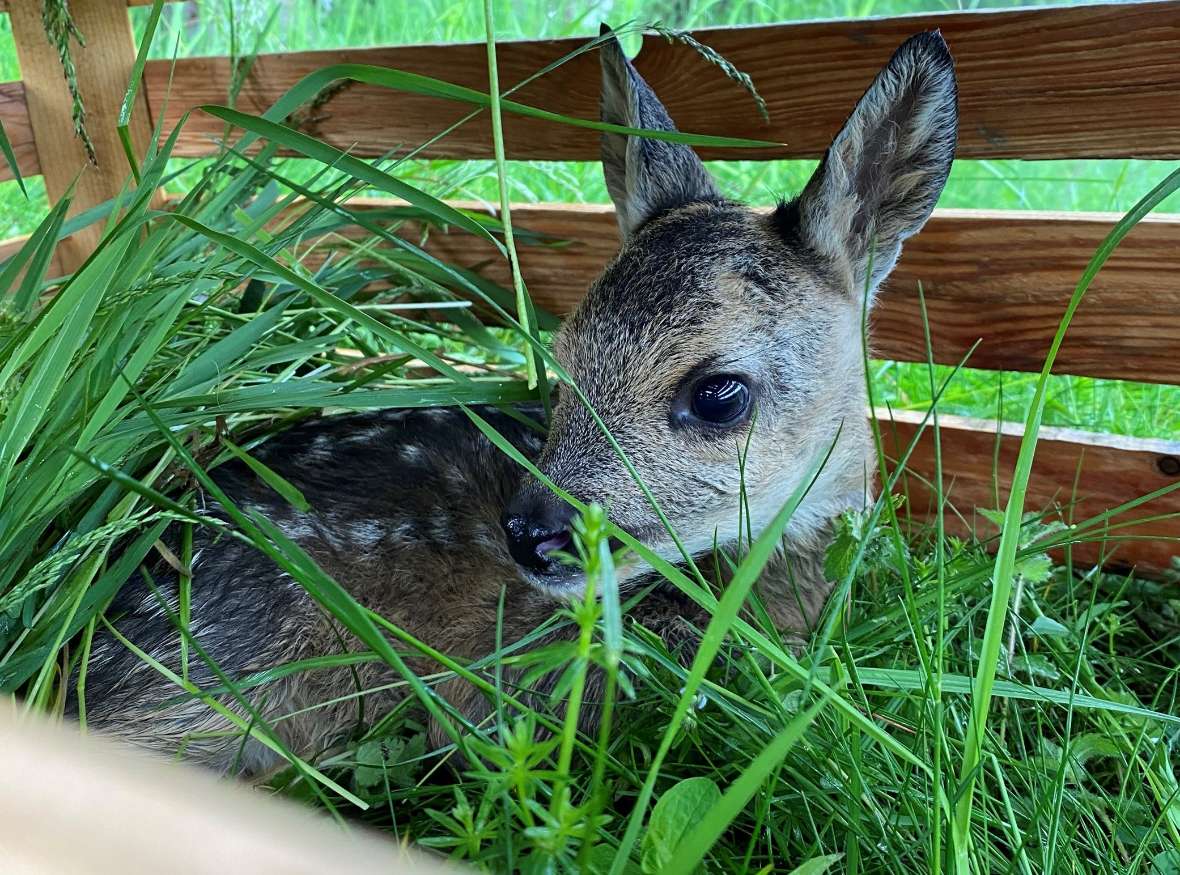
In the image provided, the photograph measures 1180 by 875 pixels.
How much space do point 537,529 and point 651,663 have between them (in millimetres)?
324

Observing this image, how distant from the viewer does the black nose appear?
1.75 meters

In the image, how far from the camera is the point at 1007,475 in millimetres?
2682

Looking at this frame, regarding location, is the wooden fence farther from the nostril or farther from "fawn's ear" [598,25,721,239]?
the nostril

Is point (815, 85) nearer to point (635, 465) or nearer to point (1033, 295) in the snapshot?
point (1033, 295)

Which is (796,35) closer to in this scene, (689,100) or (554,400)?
(689,100)

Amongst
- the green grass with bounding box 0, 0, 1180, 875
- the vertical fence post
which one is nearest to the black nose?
the green grass with bounding box 0, 0, 1180, 875

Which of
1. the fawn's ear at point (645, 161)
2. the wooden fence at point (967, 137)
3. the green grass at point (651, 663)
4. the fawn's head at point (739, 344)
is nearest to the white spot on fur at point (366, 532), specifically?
the green grass at point (651, 663)

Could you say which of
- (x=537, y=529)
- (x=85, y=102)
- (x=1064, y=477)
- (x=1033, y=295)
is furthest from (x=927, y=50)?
(x=85, y=102)

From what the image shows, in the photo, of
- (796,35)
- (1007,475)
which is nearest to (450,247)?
(796,35)

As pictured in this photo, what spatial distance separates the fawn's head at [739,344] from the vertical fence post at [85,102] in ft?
6.27

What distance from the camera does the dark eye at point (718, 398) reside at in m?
1.93

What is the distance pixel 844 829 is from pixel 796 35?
5.98 ft

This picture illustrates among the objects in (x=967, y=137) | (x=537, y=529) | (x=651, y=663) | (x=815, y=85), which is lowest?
(x=651, y=663)

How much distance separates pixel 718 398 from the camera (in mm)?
1935
